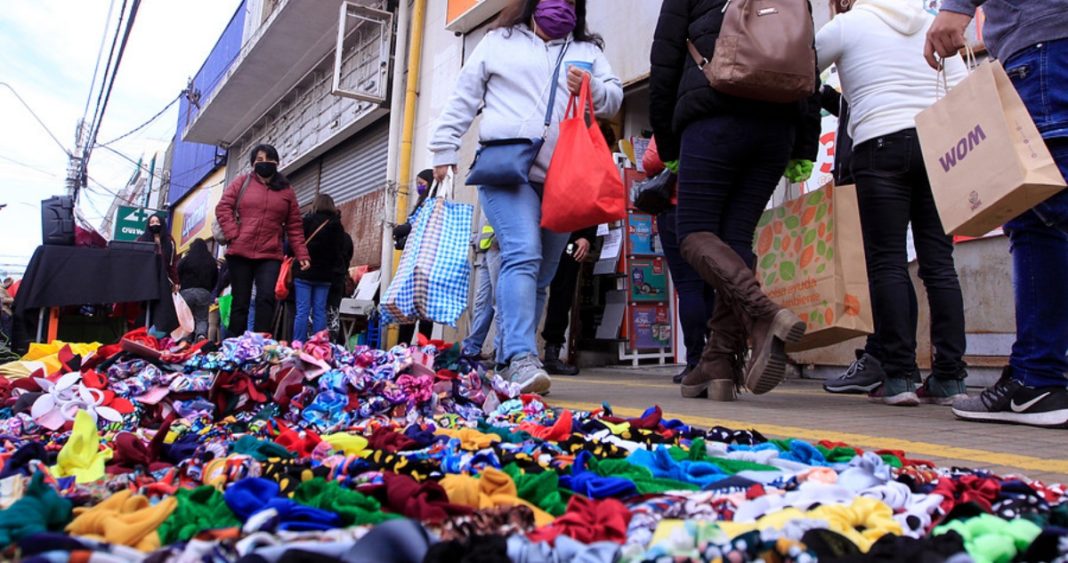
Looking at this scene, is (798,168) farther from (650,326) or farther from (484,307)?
(650,326)

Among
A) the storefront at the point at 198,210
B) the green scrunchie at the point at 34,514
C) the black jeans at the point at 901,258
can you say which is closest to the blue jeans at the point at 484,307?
the black jeans at the point at 901,258

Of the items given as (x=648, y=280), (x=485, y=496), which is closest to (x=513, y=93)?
(x=485, y=496)

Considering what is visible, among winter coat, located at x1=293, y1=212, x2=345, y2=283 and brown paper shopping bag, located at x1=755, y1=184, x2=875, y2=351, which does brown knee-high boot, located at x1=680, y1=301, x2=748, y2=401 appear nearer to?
brown paper shopping bag, located at x1=755, y1=184, x2=875, y2=351

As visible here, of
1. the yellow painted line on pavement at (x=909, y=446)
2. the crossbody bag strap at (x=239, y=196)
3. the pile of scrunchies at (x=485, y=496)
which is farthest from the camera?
the crossbody bag strap at (x=239, y=196)

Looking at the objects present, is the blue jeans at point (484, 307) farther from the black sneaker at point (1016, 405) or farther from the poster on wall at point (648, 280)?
the black sneaker at point (1016, 405)

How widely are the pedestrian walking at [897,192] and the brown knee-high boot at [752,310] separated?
72cm

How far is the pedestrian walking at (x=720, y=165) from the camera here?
3070 mm

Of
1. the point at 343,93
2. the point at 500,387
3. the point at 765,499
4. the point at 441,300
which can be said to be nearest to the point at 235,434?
the point at 500,387

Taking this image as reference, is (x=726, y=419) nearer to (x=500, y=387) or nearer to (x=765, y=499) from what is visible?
(x=500, y=387)

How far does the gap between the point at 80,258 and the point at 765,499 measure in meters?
5.68

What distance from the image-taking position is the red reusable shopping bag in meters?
3.16

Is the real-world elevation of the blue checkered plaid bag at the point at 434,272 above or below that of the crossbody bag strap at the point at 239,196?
below

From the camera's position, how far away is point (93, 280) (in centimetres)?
548

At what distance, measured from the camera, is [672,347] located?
7.55 m
